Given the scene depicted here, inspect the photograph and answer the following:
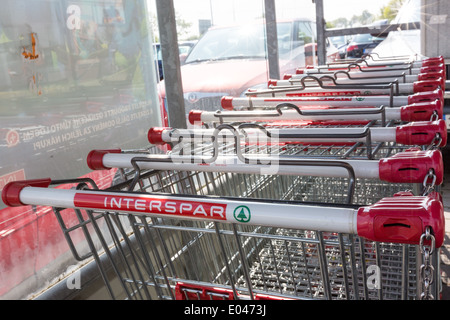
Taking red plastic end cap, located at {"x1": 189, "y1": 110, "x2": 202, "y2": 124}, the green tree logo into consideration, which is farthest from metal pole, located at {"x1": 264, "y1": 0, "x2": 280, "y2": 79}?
the green tree logo

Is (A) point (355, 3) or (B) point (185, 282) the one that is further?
(A) point (355, 3)

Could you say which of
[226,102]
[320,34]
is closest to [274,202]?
[226,102]

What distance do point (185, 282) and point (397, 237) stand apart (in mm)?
789

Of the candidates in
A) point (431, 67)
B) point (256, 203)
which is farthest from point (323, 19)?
point (256, 203)

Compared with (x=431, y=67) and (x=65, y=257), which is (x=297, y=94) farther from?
(x=65, y=257)

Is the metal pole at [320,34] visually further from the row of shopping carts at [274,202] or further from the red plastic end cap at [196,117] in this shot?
the red plastic end cap at [196,117]

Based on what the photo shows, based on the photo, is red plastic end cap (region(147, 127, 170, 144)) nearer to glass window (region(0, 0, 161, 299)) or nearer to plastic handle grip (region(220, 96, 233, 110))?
glass window (region(0, 0, 161, 299))

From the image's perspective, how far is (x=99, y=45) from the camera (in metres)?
2.43

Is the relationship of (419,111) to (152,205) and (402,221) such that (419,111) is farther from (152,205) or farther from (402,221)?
(152,205)

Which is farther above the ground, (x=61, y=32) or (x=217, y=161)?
(x=61, y=32)

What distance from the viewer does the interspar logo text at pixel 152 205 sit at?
1.20m

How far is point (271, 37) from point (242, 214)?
3.64 metres

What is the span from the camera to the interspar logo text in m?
1.20

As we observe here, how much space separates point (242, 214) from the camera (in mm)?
1163
